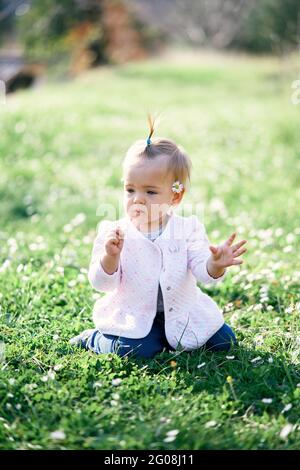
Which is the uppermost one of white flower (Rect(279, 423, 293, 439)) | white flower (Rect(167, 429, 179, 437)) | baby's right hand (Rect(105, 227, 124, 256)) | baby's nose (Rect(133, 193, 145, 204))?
baby's nose (Rect(133, 193, 145, 204))

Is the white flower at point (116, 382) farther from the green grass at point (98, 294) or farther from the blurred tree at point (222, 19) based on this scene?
the blurred tree at point (222, 19)

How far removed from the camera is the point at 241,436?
2998 mm

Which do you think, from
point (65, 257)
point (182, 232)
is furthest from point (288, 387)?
point (65, 257)

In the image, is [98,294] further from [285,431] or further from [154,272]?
[285,431]

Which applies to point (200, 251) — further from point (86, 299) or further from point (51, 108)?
point (51, 108)

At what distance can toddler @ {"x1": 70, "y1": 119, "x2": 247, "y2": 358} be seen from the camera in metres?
3.64

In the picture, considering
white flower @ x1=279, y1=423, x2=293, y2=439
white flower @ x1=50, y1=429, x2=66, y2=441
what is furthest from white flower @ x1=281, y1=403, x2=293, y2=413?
white flower @ x1=50, y1=429, x2=66, y2=441

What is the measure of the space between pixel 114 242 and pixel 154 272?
15.5 inches

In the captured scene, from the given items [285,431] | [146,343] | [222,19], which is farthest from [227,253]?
[222,19]

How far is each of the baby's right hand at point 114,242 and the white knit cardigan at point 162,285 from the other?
0.20 metres

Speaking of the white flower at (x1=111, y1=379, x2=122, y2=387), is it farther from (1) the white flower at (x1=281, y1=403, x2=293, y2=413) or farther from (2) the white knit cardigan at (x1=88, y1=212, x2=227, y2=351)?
(1) the white flower at (x1=281, y1=403, x2=293, y2=413)

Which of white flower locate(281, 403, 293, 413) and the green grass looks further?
white flower locate(281, 403, 293, 413)
